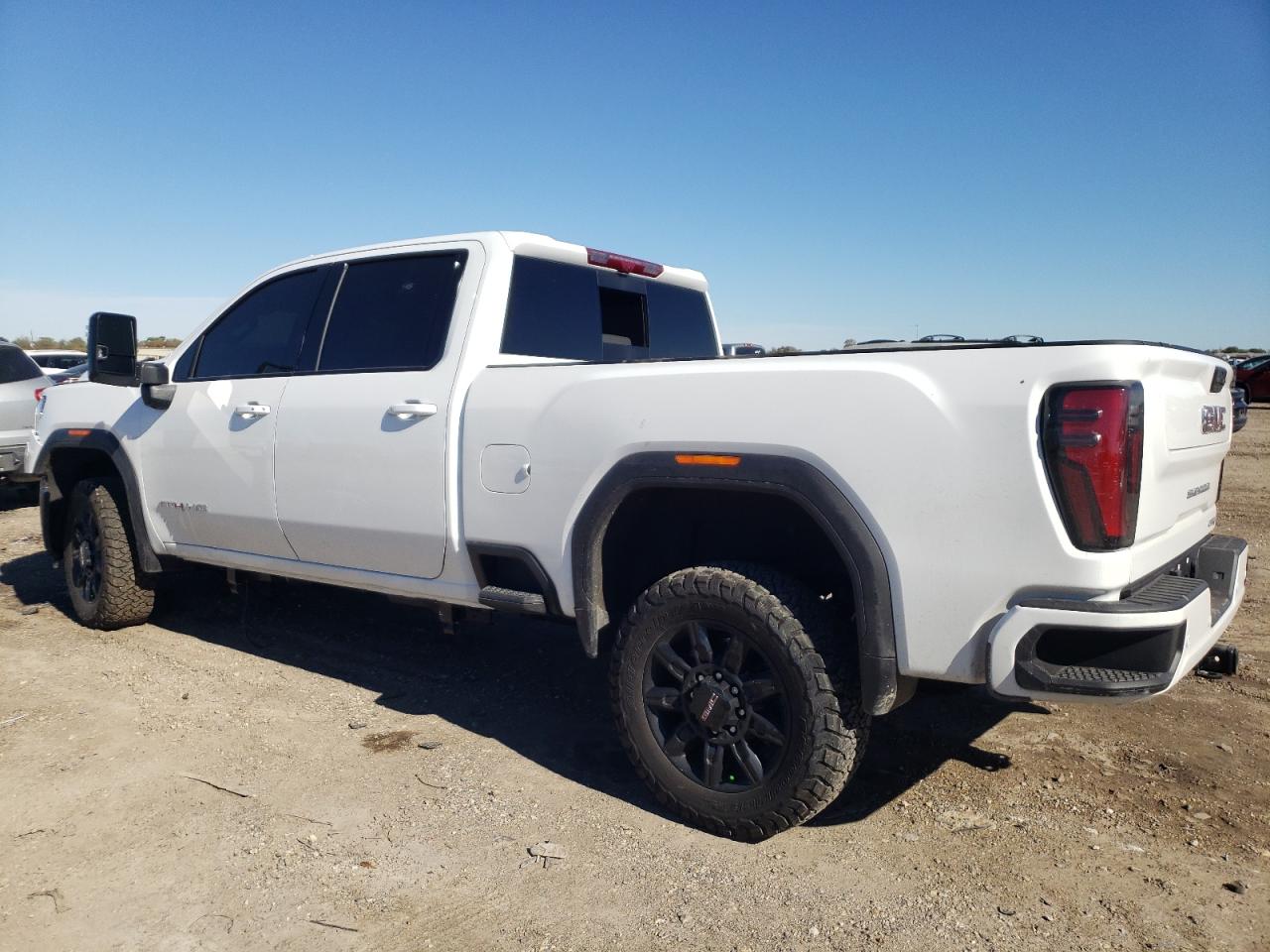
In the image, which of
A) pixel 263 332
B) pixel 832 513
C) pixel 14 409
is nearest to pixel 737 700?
pixel 832 513

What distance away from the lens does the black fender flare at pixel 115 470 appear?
16.5 ft

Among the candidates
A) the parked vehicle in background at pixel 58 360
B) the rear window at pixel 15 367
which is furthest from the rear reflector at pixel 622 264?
the parked vehicle in background at pixel 58 360

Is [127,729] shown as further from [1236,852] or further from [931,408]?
[1236,852]

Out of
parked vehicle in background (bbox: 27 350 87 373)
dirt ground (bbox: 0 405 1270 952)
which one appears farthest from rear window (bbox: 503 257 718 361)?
parked vehicle in background (bbox: 27 350 87 373)

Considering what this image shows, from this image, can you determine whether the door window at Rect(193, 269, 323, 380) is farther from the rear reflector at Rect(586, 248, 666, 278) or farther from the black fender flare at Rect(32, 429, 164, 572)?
the rear reflector at Rect(586, 248, 666, 278)

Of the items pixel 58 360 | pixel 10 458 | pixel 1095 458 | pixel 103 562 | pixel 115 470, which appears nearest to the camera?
pixel 1095 458

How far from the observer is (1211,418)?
304cm

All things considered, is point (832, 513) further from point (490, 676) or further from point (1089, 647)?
point (490, 676)

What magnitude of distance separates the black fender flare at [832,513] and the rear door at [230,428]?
2.09 meters

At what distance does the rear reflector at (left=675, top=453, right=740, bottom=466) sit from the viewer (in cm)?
291

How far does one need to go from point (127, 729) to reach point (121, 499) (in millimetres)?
1792

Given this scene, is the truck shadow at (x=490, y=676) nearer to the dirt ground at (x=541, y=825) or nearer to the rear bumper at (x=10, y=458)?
the dirt ground at (x=541, y=825)

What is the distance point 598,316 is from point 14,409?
326 inches

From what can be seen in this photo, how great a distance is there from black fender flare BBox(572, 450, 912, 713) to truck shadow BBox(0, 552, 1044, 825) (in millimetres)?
352
